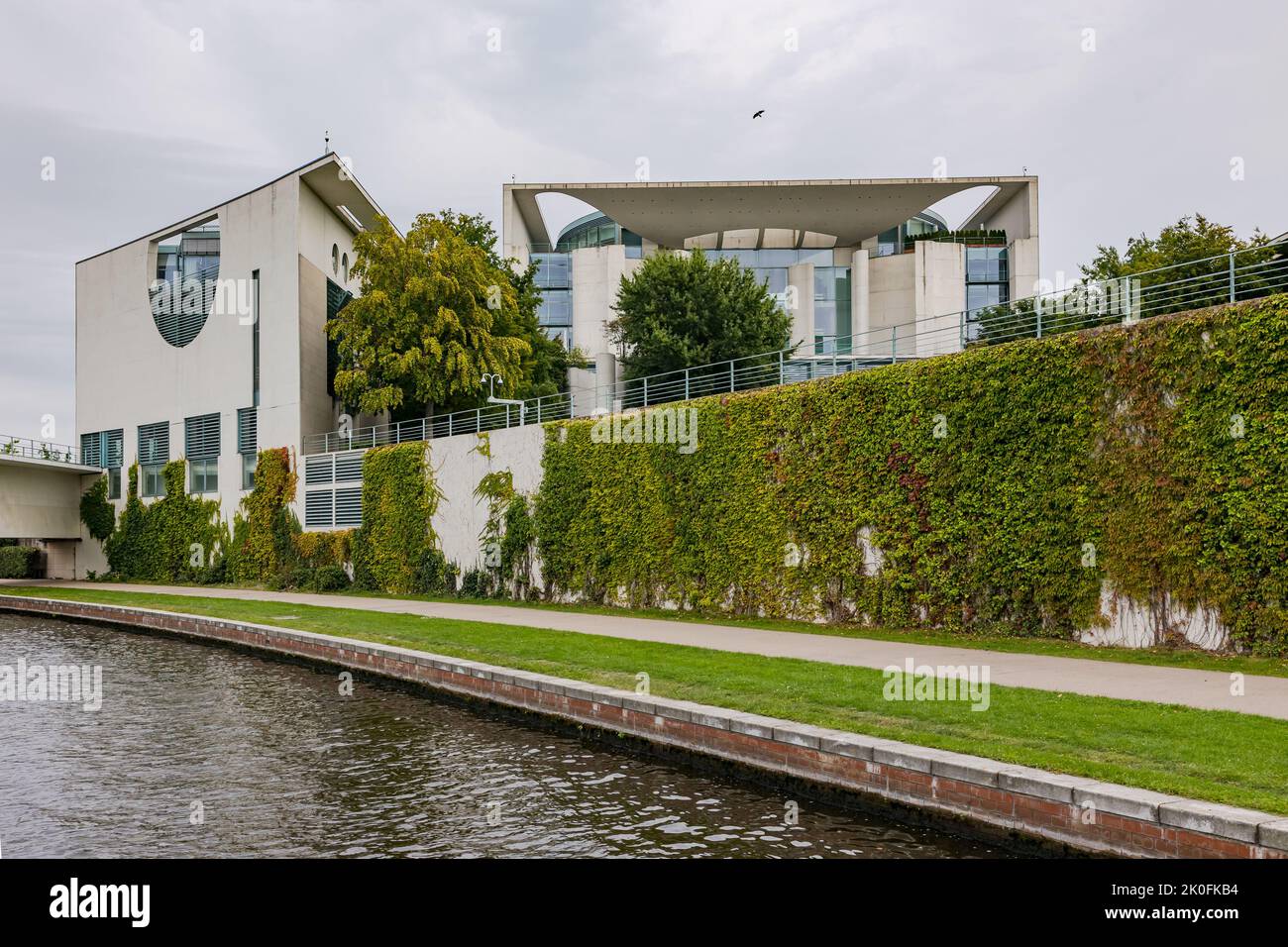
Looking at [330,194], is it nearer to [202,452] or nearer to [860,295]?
[202,452]

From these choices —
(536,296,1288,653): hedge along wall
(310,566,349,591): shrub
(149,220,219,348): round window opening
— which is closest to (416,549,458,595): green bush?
(310,566,349,591): shrub

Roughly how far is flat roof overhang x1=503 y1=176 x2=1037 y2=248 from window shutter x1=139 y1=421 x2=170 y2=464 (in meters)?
25.8

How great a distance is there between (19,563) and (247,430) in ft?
57.4

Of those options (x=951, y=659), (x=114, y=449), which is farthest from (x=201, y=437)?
(x=951, y=659)

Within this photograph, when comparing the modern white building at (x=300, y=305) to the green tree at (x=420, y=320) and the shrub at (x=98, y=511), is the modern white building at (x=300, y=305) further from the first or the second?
the green tree at (x=420, y=320)

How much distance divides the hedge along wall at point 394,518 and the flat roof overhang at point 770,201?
29.2 m

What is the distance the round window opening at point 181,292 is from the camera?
39188 mm

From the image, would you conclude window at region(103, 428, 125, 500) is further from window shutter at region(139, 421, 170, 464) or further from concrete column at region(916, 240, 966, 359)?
concrete column at region(916, 240, 966, 359)

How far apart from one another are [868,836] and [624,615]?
14860 mm

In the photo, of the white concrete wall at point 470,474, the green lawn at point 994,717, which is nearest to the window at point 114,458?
the white concrete wall at point 470,474

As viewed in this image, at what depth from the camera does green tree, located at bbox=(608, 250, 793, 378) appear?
41.1 m

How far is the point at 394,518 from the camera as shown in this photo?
32125 mm
